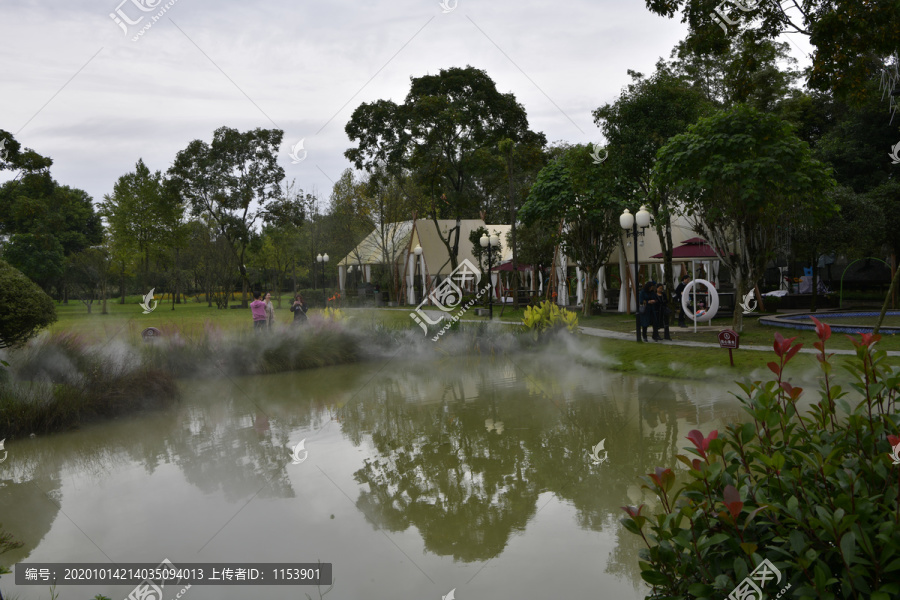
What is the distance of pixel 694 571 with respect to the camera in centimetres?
238

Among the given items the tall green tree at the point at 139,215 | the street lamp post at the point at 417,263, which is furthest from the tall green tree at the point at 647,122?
the tall green tree at the point at 139,215

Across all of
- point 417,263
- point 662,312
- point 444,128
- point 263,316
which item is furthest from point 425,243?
point 662,312

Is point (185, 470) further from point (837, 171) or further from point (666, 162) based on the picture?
point (837, 171)

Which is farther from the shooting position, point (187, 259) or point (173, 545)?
point (187, 259)

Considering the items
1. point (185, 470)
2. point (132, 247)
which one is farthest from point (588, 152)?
point (132, 247)

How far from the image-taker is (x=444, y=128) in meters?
32.3

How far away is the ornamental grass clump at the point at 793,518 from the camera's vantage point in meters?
2.08

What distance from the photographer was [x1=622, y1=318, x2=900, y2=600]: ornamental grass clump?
6.84ft

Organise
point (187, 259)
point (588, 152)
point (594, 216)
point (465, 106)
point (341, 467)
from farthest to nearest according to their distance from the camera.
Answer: point (187, 259)
point (465, 106)
point (594, 216)
point (588, 152)
point (341, 467)

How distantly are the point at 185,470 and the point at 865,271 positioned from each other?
1542 inches

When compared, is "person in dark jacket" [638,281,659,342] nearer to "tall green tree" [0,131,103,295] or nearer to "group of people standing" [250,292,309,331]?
"group of people standing" [250,292,309,331]

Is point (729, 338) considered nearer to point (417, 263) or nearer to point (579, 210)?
point (579, 210)

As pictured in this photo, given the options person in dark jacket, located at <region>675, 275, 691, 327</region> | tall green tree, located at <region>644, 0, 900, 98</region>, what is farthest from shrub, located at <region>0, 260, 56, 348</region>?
person in dark jacket, located at <region>675, 275, 691, 327</region>

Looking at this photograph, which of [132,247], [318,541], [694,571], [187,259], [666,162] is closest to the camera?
[694,571]
